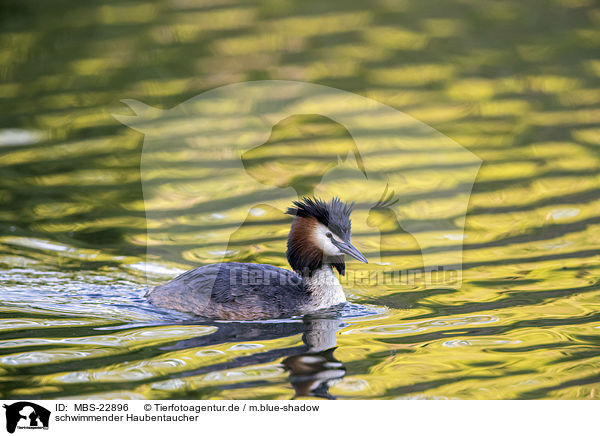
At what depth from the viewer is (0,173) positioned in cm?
1037

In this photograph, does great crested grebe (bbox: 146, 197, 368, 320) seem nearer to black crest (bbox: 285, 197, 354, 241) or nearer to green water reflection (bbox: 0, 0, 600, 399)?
black crest (bbox: 285, 197, 354, 241)

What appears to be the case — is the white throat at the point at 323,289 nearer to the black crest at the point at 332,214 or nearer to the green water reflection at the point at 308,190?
the green water reflection at the point at 308,190

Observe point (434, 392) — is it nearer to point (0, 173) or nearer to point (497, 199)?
point (497, 199)

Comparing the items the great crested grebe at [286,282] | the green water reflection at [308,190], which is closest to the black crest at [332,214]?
the great crested grebe at [286,282]

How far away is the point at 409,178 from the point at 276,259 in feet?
7.91

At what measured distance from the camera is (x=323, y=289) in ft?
24.3

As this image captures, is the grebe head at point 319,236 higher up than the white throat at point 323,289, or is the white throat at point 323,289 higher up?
the grebe head at point 319,236

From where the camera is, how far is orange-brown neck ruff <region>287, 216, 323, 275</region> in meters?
7.40

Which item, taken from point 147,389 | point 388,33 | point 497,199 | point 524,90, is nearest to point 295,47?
point 388,33

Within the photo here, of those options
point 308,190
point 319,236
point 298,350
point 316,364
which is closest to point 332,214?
point 319,236
